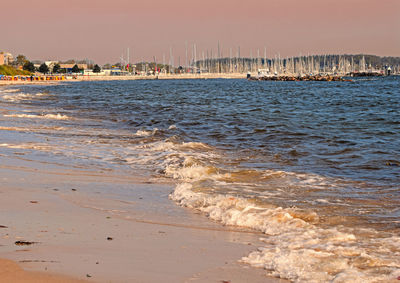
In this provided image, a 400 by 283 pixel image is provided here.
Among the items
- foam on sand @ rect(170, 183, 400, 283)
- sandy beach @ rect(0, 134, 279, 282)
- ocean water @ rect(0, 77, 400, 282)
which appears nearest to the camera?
sandy beach @ rect(0, 134, 279, 282)

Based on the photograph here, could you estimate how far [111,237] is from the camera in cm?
589

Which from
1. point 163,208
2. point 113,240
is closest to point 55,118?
point 163,208

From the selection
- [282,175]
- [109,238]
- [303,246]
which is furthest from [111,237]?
[282,175]

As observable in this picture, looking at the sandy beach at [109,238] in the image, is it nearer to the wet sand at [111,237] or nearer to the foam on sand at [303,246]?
the wet sand at [111,237]

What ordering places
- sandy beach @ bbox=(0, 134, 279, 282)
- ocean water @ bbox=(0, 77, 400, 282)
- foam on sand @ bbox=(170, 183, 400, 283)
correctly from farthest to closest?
ocean water @ bbox=(0, 77, 400, 282)
foam on sand @ bbox=(170, 183, 400, 283)
sandy beach @ bbox=(0, 134, 279, 282)

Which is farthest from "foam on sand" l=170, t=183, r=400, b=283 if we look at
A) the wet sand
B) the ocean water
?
the wet sand

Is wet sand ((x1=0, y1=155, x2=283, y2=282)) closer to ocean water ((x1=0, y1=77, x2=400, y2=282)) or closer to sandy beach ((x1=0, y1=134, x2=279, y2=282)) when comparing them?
sandy beach ((x1=0, y1=134, x2=279, y2=282))

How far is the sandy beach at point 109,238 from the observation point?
185 inches

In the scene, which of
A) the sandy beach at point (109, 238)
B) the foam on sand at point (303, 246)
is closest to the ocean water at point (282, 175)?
the foam on sand at point (303, 246)

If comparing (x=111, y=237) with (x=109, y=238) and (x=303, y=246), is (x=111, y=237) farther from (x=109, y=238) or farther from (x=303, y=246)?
(x=303, y=246)

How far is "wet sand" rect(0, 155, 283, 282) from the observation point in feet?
A: 15.5

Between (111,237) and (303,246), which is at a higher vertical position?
(111,237)

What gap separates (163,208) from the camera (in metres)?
7.71

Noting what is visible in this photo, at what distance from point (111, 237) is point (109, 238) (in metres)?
0.05
